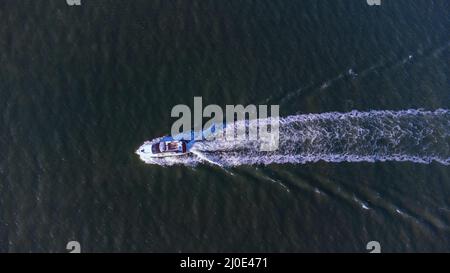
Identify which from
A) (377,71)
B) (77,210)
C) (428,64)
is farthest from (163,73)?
(428,64)

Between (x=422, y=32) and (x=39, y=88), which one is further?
(x=422, y=32)

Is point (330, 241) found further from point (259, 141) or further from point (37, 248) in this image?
point (37, 248)
